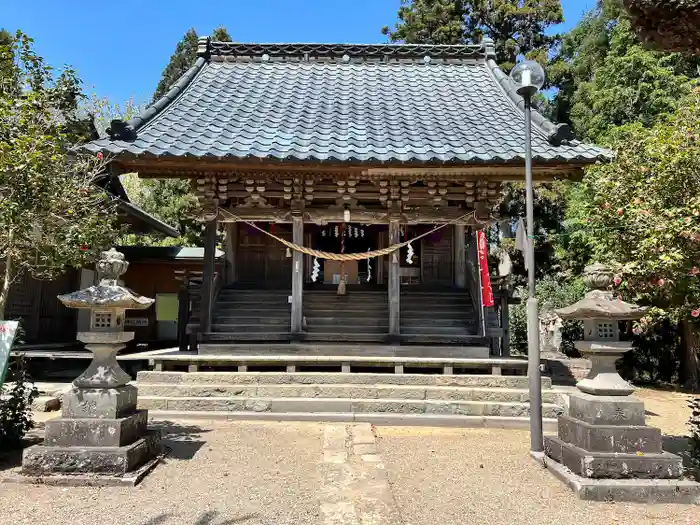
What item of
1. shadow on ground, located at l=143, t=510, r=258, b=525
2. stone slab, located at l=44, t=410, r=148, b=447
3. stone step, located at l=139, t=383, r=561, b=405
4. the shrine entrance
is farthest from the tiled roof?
shadow on ground, located at l=143, t=510, r=258, b=525

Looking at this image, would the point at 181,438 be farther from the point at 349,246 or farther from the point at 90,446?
the point at 349,246

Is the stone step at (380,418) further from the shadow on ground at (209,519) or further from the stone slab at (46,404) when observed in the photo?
the shadow on ground at (209,519)

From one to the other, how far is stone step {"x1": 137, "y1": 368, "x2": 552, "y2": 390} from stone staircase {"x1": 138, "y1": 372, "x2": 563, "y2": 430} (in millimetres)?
15

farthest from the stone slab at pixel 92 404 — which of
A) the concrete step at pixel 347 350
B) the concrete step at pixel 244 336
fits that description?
the concrete step at pixel 244 336

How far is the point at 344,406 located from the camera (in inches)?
282

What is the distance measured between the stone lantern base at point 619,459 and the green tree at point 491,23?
719 inches

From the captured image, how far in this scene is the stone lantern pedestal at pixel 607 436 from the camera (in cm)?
410

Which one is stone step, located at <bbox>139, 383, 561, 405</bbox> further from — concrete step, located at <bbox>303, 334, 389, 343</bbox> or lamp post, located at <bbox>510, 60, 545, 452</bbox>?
lamp post, located at <bbox>510, 60, 545, 452</bbox>

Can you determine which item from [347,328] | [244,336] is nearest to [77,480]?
[244,336]

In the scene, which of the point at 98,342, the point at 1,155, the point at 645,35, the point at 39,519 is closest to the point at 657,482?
the point at 645,35

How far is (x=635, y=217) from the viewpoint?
6.78 m

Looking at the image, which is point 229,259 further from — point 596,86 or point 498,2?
point 498,2

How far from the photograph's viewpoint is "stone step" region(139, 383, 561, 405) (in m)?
7.26

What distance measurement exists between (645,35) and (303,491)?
4.00m
